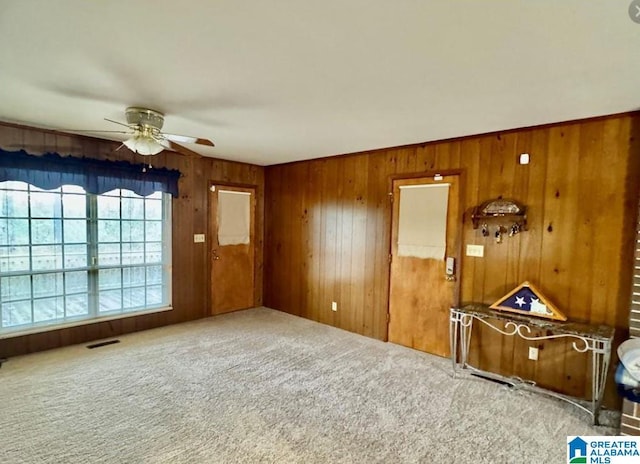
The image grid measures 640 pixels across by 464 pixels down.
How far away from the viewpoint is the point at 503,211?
315cm

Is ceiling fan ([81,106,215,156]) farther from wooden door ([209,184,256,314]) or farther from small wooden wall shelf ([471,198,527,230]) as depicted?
small wooden wall shelf ([471,198,527,230])

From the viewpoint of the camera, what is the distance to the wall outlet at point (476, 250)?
11.2 ft

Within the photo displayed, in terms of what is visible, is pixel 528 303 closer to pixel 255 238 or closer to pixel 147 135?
pixel 147 135

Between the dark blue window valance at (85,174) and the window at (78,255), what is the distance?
14cm

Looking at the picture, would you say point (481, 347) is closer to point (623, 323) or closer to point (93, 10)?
point (623, 323)

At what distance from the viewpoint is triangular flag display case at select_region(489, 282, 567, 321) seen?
2.87 metres

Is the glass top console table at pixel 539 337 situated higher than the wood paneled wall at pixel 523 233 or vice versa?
the wood paneled wall at pixel 523 233

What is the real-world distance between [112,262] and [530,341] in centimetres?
488

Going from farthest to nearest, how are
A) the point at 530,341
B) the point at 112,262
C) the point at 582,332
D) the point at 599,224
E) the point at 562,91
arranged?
the point at 112,262
the point at 530,341
the point at 599,224
the point at 582,332
the point at 562,91

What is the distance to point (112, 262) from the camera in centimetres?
421

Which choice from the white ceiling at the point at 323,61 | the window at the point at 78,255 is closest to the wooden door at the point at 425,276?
the white ceiling at the point at 323,61

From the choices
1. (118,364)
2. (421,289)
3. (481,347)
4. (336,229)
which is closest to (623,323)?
(481,347)

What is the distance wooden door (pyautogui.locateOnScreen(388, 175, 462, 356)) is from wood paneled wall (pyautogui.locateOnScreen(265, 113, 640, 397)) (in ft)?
0.40

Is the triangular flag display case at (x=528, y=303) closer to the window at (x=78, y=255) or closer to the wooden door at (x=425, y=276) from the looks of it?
the wooden door at (x=425, y=276)
